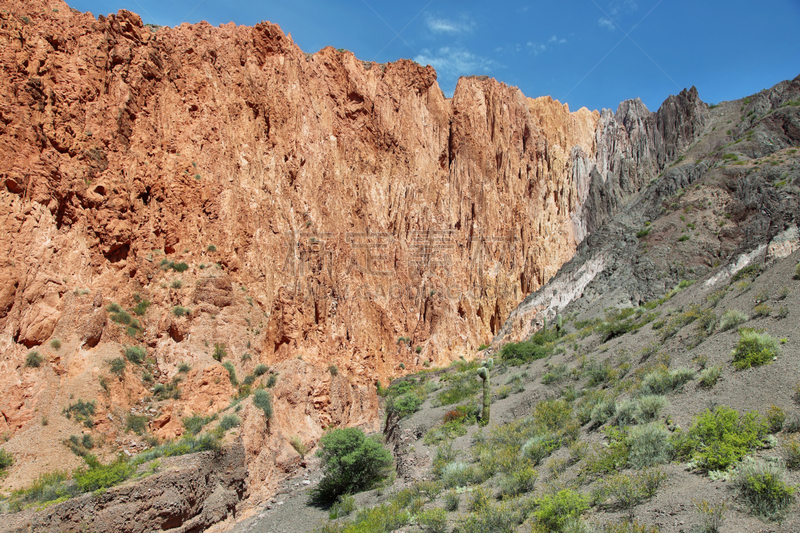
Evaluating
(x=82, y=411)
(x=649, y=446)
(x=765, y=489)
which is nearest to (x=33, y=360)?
(x=82, y=411)

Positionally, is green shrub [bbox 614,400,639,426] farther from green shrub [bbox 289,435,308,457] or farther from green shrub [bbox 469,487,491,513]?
green shrub [bbox 289,435,308,457]

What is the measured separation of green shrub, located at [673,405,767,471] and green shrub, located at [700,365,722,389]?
5.10 ft

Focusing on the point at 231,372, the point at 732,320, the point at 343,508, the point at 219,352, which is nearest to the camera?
the point at 732,320

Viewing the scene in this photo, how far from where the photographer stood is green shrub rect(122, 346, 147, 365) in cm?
1995

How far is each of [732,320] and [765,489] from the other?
7.57m

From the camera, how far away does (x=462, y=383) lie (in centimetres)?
2545

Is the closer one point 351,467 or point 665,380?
point 665,380

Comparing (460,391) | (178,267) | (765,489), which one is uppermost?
(178,267)

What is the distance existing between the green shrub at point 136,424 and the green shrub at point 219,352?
4.36 metres

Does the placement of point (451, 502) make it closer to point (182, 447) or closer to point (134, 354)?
point (182, 447)

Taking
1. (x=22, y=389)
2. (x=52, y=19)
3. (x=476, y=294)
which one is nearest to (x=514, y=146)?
(x=476, y=294)

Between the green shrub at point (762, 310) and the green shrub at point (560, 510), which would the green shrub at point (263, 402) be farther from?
the green shrub at point (762, 310)

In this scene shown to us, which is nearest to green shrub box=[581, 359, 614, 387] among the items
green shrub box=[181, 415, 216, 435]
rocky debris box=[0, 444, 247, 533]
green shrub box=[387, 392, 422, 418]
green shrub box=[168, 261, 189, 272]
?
green shrub box=[387, 392, 422, 418]

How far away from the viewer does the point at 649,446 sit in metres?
8.16
